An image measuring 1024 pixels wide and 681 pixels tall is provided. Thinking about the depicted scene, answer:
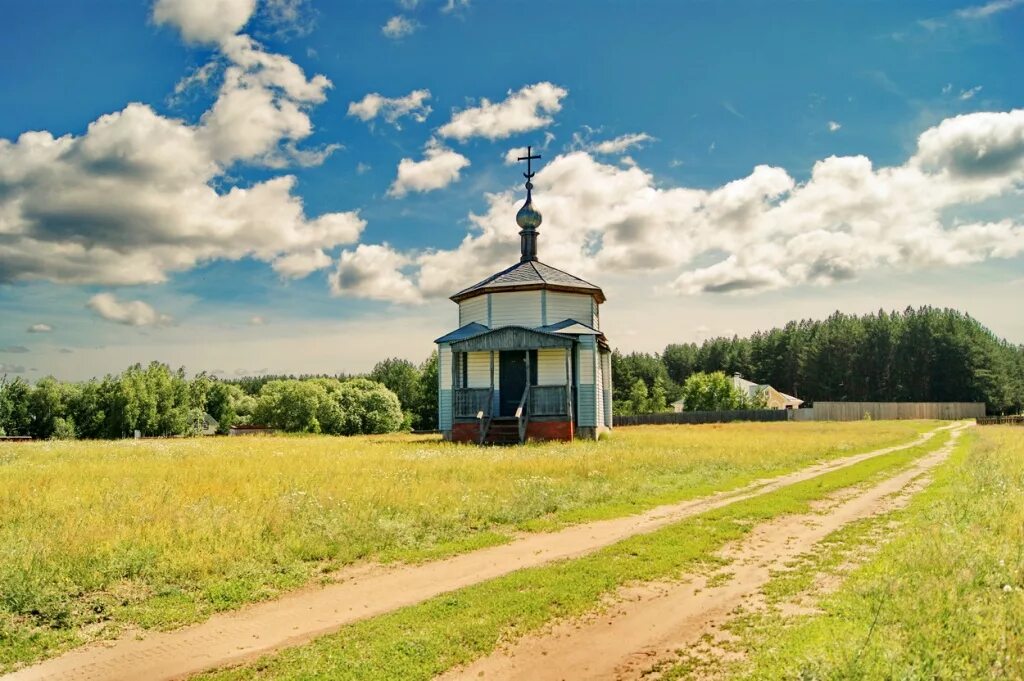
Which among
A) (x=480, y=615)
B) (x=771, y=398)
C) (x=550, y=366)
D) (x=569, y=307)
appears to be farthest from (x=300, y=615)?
(x=771, y=398)

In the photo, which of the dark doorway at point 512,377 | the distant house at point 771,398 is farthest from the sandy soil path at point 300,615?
the distant house at point 771,398

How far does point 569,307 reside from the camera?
114 ft

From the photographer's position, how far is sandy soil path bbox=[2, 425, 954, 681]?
633 centimetres

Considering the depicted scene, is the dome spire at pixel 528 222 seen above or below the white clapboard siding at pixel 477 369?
above

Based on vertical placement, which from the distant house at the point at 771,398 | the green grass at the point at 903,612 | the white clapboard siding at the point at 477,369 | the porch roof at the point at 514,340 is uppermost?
the porch roof at the point at 514,340

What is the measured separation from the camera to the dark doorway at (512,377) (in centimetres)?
3284

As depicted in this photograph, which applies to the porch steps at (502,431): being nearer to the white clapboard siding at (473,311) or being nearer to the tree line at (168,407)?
the white clapboard siding at (473,311)

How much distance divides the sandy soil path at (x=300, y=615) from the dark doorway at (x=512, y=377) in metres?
21.0

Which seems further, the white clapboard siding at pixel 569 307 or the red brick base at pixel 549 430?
the white clapboard siding at pixel 569 307

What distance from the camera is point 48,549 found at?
9039 mm

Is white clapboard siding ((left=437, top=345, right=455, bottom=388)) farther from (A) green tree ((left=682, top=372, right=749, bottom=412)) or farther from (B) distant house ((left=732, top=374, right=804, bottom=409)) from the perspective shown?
(B) distant house ((left=732, top=374, right=804, bottom=409))

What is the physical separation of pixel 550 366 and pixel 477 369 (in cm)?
361

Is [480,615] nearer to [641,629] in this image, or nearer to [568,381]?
[641,629]

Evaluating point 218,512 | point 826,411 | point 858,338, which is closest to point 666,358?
point 858,338
